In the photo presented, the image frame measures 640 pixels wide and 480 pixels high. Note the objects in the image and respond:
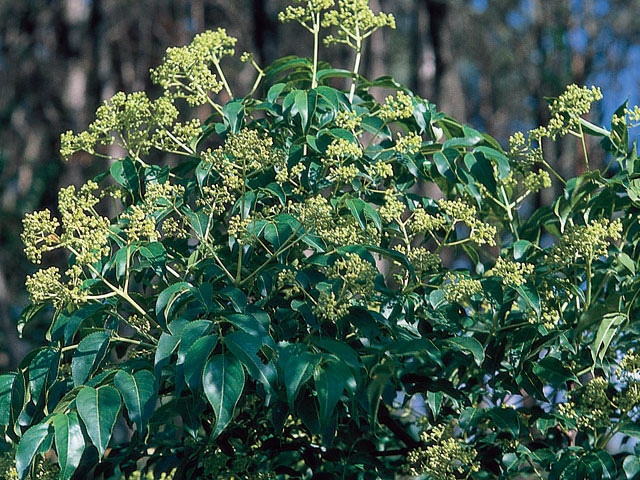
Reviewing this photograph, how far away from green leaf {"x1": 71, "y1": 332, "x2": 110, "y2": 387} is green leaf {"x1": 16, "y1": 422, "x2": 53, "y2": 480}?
12 centimetres

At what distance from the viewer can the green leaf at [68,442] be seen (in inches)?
49.8

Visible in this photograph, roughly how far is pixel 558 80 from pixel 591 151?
1031 mm

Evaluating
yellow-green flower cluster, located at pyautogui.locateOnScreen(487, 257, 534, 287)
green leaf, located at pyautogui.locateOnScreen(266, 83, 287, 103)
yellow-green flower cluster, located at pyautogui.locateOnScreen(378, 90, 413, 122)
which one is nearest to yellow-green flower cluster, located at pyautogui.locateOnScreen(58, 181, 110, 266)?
green leaf, located at pyautogui.locateOnScreen(266, 83, 287, 103)

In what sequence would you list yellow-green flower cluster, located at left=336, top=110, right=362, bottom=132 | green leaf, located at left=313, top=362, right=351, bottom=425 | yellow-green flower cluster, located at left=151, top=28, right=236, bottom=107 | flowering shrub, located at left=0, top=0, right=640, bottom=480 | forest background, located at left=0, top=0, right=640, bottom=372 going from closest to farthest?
green leaf, located at left=313, top=362, right=351, bottom=425, flowering shrub, located at left=0, top=0, right=640, bottom=480, yellow-green flower cluster, located at left=336, top=110, right=362, bottom=132, yellow-green flower cluster, located at left=151, top=28, right=236, bottom=107, forest background, located at left=0, top=0, right=640, bottom=372

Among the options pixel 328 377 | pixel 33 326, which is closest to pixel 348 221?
pixel 328 377

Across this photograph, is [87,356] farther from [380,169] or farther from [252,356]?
[380,169]

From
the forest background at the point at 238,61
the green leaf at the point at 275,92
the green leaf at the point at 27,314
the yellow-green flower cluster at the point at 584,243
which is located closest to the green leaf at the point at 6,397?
the green leaf at the point at 27,314

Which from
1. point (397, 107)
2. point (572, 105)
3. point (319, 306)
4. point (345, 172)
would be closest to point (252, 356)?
point (319, 306)

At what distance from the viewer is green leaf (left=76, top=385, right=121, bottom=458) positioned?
4.22ft

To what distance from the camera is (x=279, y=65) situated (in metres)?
2.10

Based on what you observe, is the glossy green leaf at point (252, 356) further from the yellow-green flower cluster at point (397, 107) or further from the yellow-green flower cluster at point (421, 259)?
the yellow-green flower cluster at point (397, 107)

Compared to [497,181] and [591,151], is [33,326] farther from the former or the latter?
[591,151]

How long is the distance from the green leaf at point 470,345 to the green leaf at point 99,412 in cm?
61

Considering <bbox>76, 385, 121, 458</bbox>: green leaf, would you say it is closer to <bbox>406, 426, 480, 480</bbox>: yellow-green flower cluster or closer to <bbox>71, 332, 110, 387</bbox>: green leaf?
<bbox>71, 332, 110, 387</bbox>: green leaf
